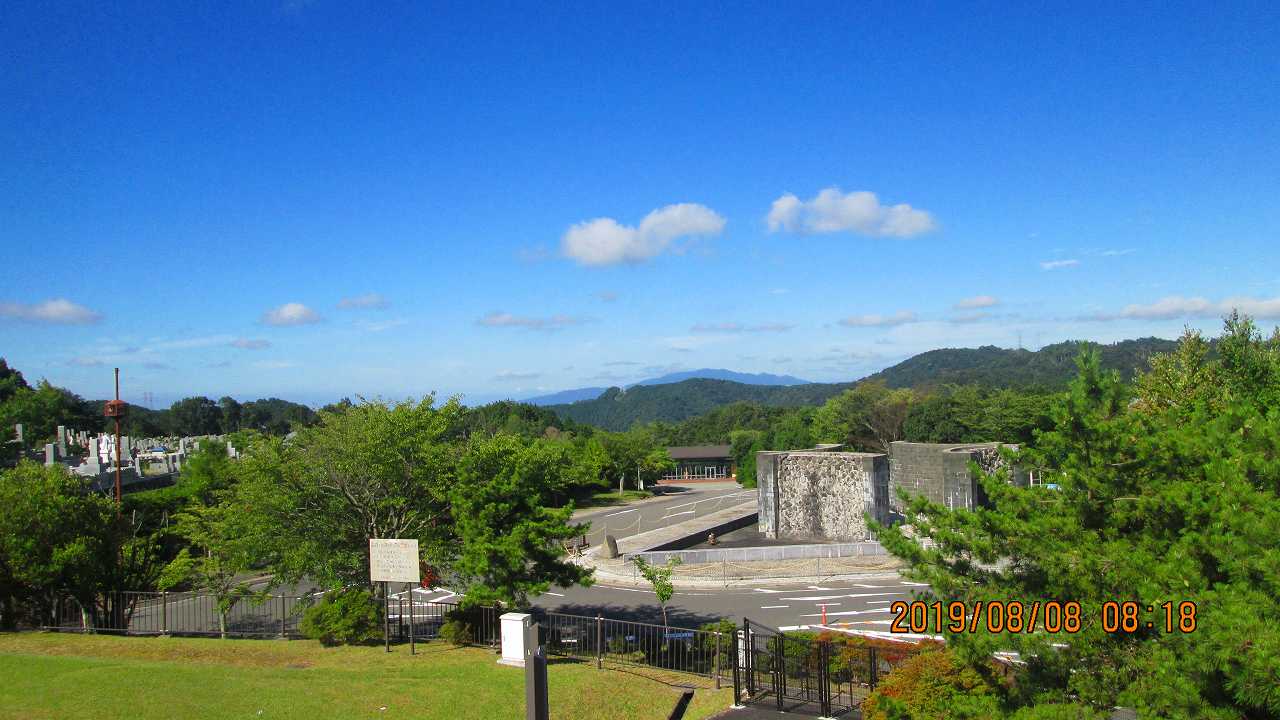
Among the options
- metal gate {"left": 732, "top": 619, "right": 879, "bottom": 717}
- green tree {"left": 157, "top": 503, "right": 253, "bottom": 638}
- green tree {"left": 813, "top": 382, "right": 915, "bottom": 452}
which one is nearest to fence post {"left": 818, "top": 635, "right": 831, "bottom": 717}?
metal gate {"left": 732, "top": 619, "right": 879, "bottom": 717}

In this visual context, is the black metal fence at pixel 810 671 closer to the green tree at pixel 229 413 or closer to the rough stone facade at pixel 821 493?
the rough stone facade at pixel 821 493

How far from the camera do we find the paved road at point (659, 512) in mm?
41250

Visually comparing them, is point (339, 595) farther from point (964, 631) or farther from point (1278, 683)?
point (1278, 683)

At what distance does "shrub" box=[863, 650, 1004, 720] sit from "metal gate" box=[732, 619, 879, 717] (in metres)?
1.16

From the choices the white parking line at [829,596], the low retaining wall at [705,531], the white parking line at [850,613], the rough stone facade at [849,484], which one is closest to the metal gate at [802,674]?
the white parking line at [850,613]

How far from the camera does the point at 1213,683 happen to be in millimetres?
7527

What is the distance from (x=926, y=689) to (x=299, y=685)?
896 cm

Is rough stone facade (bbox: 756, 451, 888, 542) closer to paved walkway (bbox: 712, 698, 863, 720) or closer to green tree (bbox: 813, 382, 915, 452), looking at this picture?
paved walkway (bbox: 712, 698, 863, 720)

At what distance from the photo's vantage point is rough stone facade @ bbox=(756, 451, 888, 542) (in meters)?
33.1

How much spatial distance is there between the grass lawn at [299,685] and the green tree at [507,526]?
157 centimetres

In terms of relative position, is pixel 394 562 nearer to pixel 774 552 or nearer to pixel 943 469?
pixel 774 552

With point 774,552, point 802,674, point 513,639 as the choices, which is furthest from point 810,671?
point 774,552

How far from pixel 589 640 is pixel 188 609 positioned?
1401 cm

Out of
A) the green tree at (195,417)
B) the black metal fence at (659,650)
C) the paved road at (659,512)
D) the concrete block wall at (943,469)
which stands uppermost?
the green tree at (195,417)
